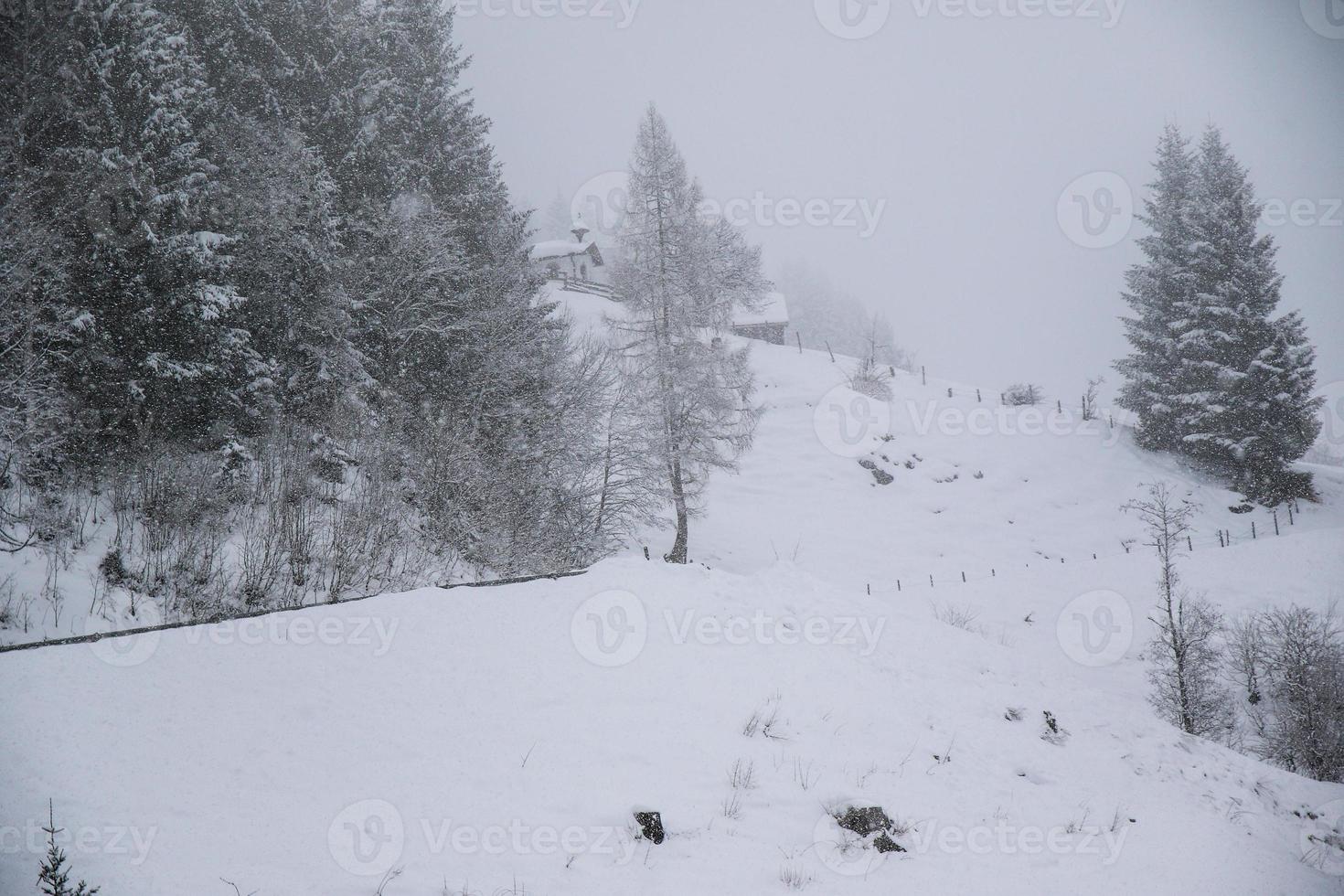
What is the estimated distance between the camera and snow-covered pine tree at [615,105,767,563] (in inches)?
728

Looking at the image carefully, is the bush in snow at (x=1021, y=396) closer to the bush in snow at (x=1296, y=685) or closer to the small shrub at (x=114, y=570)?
the bush in snow at (x=1296, y=685)

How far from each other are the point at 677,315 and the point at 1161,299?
26772 mm

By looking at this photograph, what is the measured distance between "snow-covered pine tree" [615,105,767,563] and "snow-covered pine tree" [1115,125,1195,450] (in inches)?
909

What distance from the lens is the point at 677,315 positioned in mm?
18891

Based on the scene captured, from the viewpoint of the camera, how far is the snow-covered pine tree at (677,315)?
18500 millimetres

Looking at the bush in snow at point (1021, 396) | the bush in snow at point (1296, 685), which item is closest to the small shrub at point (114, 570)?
the bush in snow at point (1296, 685)

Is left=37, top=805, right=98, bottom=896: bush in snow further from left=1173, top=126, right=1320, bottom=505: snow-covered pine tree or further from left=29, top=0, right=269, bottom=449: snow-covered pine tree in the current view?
left=1173, top=126, right=1320, bottom=505: snow-covered pine tree

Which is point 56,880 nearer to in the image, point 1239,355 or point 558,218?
point 1239,355

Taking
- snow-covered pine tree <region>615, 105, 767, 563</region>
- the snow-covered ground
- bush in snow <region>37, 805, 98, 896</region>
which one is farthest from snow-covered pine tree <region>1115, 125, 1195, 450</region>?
bush in snow <region>37, 805, 98, 896</region>

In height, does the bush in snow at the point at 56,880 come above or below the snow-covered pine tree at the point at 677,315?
below

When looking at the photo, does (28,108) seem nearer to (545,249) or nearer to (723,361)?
(723,361)

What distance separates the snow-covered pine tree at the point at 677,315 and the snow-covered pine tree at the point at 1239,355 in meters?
23.2

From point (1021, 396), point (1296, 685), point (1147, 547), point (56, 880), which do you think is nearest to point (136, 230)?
point (56, 880)

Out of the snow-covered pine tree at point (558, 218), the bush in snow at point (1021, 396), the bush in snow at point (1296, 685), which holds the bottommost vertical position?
the bush in snow at point (1296, 685)
